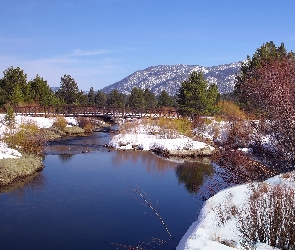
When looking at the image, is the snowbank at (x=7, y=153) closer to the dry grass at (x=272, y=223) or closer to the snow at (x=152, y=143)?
the snow at (x=152, y=143)

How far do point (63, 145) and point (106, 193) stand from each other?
19.6 m

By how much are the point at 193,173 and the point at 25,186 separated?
11752mm

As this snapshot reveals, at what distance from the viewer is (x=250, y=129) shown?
850 inches

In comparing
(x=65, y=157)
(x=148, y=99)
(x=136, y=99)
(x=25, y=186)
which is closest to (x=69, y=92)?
(x=136, y=99)

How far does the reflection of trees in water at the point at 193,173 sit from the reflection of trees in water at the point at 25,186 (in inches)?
356

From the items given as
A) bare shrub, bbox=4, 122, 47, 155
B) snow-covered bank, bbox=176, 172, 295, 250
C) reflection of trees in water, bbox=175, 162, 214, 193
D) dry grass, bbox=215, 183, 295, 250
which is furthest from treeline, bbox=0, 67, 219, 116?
dry grass, bbox=215, 183, 295, 250

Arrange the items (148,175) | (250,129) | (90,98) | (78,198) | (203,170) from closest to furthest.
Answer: (78,198), (250,129), (148,175), (203,170), (90,98)

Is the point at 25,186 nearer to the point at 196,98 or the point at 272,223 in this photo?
the point at 272,223

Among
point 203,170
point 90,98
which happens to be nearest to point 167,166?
point 203,170

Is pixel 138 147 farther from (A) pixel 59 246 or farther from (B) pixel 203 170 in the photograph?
(A) pixel 59 246

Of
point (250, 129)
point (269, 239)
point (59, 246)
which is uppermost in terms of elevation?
point (250, 129)

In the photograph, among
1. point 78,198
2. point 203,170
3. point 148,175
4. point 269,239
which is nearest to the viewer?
point 269,239

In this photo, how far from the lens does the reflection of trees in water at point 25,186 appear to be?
19438mm

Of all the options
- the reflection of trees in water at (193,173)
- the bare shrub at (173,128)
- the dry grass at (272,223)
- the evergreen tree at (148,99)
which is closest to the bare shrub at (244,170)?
the reflection of trees in water at (193,173)
